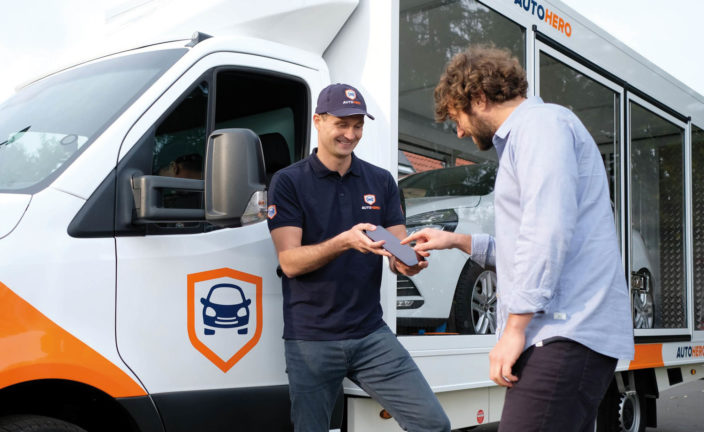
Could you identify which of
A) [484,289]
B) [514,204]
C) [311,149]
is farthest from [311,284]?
[484,289]

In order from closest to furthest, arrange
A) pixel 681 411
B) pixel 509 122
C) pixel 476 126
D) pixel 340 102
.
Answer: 1. pixel 509 122
2. pixel 476 126
3. pixel 340 102
4. pixel 681 411

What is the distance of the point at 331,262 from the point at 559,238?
1329 millimetres

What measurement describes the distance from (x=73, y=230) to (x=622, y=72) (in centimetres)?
440

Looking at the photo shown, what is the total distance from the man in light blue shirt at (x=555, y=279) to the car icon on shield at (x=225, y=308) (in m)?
1.28

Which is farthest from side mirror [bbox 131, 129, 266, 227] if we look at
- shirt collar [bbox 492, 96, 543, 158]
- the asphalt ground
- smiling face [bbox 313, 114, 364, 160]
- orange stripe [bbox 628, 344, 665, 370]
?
the asphalt ground

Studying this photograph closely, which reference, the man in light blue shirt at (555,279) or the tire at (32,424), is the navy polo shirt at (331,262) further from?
the man in light blue shirt at (555,279)

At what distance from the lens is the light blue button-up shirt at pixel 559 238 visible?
1.98 metres

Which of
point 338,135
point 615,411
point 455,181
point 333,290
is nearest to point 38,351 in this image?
point 333,290

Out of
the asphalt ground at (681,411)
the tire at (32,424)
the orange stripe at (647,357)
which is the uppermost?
the tire at (32,424)

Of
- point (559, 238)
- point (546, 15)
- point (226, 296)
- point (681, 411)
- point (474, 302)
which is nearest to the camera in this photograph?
point (559, 238)

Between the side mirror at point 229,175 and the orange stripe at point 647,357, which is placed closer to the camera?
the side mirror at point 229,175

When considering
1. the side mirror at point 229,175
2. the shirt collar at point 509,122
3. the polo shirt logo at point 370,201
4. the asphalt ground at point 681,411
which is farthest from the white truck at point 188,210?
the asphalt ground at point 681,411

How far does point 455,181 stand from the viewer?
491 centimetres

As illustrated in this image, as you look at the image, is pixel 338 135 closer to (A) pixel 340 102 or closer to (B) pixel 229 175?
(A) pixel 340 102
